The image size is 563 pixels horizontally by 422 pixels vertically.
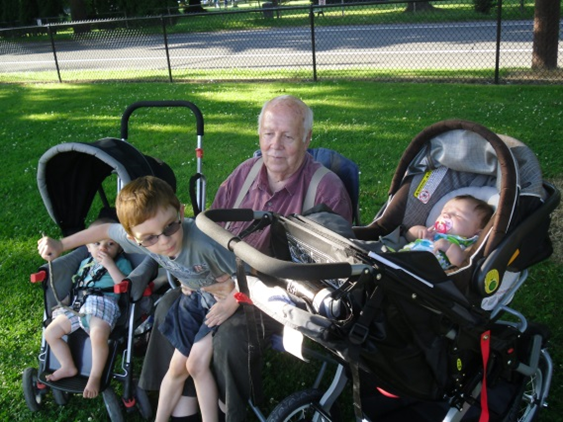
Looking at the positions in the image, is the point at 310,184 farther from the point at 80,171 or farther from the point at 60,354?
the point at 60,354

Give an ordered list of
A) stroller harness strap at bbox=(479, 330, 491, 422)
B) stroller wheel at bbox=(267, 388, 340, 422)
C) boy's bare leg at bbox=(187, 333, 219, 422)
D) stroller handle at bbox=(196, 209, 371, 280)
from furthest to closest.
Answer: boy's bare leg at bbox=(187, 333, 219, 422) < stroller wheel at bbox=(267, 388, 340, 422) < stroller harness strap at bbox=(479, 330, 491, 422) < stroller handle at bbox=(196, 209, 371, 280)

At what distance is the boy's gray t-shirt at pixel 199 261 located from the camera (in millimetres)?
2828

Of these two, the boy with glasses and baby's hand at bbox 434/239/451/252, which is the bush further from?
the boy with glasses

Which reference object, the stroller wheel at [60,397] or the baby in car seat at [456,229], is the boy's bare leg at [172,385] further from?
the baby in car seat at [456,229]

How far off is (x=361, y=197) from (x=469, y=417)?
2.82 m

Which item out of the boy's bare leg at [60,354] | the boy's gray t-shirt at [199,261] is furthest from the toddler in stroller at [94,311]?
the boy's gray t-shirt at [199,261]

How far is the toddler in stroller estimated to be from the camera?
10.2 ft

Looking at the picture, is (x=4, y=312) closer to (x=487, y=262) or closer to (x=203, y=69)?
(x=487, y=262)

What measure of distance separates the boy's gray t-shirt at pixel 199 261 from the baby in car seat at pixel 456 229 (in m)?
0.98

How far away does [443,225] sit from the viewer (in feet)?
9.97

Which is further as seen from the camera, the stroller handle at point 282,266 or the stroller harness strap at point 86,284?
the stroller harness strap at point 86,284

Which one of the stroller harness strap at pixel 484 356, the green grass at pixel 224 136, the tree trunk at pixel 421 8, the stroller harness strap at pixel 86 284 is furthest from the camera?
the tree trunk at pixel 421 8

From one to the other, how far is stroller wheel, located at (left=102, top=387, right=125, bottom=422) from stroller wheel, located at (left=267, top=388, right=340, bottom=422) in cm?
96

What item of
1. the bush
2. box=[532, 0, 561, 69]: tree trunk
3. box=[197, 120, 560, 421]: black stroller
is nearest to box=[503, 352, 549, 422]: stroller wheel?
box=[197, 120, 560, 421]: black stroller
